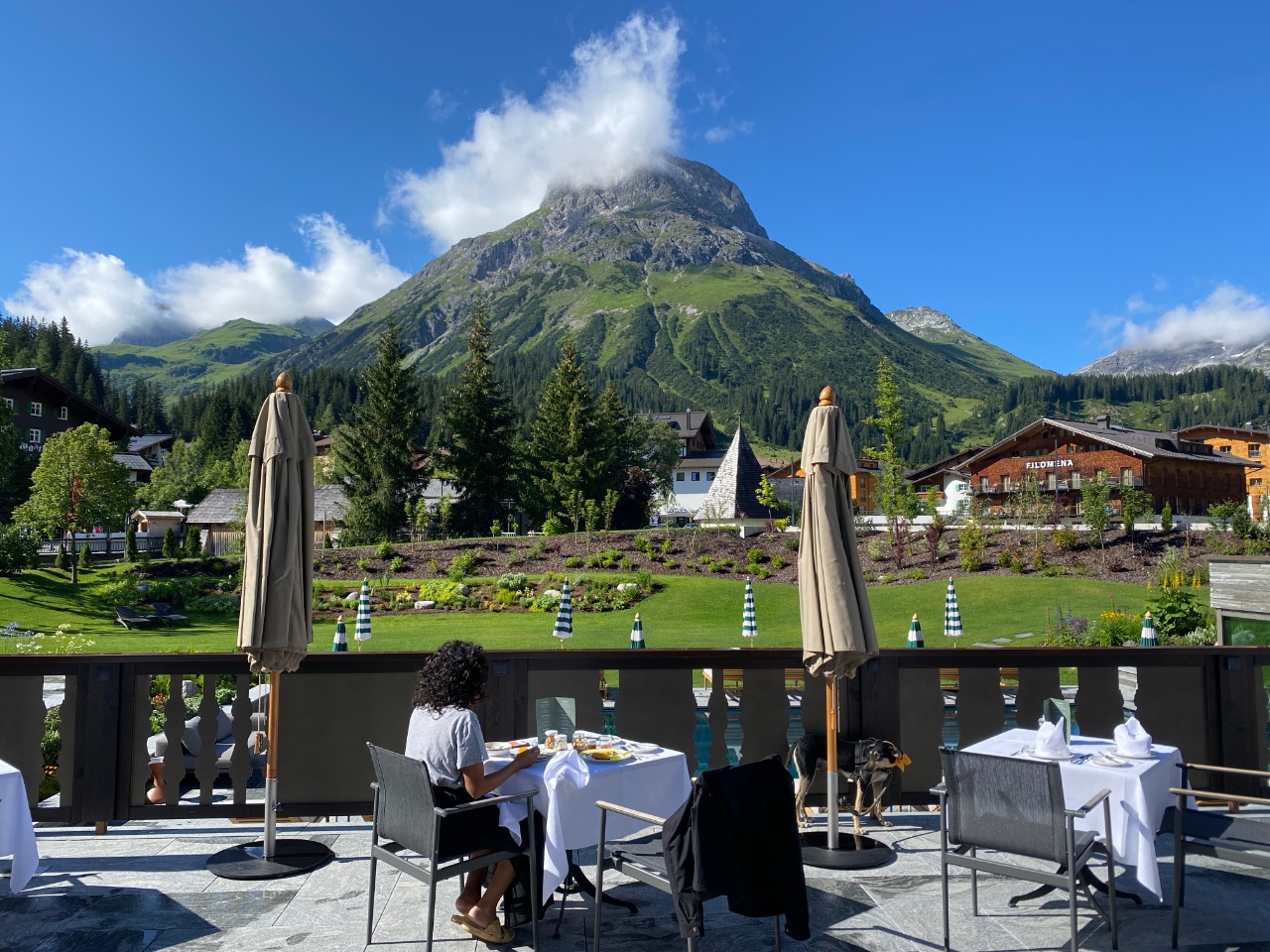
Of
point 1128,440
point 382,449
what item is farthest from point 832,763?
point 1128,440

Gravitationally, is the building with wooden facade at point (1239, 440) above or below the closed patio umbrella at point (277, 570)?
above

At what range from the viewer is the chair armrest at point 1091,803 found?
141 inches

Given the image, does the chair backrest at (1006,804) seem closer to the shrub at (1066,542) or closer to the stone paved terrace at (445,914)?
the stone paved terrace at (445,914)

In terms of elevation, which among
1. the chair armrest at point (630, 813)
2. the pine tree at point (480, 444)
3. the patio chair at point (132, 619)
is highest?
the pine tree at point (480, 444)

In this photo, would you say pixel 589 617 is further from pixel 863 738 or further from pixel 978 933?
pixel 978 933

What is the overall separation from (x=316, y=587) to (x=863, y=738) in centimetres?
2417

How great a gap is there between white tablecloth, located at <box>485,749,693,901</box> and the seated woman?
110mm

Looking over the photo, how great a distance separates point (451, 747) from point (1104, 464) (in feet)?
200

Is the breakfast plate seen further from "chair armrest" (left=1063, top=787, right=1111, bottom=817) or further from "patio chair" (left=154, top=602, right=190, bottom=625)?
"patio chair" (left=154, top=602, right=190, bottom=625)

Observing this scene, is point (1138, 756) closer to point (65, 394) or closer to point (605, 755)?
point (605, 755)

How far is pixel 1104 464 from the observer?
5619 cm

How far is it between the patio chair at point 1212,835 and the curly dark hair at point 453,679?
3.29 m

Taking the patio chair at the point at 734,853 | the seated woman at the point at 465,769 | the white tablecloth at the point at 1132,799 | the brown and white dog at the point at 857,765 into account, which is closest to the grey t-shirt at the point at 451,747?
the seated woman at the point at 465,769

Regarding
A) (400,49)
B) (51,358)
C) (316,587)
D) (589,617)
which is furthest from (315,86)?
(51,358)
